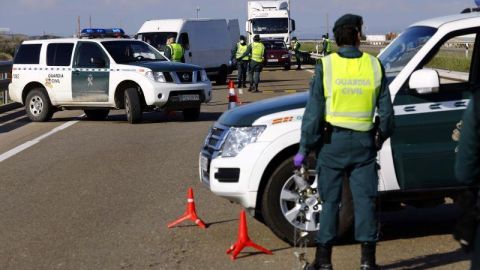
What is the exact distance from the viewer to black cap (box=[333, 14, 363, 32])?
5.89 m

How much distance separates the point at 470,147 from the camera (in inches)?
156

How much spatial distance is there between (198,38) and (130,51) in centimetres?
1284

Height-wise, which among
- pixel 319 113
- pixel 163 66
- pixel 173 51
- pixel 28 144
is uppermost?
pixel 319 113

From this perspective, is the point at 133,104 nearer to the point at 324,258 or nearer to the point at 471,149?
the point at 324,258

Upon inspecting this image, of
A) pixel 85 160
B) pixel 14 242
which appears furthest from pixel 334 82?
pixel 85 160

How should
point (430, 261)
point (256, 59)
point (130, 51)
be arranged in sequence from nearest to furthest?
point (430, 261) < point (130, 51) < point (256, 59)

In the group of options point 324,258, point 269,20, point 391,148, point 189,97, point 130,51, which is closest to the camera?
point 324,258

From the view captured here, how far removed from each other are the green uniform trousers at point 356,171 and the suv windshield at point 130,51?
13898 millimetres

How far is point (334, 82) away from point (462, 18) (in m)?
2.16

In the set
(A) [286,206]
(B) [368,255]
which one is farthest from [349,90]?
(A) [286,206]

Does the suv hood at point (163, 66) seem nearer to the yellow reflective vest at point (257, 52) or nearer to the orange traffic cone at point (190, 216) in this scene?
the yellow reflective vest at point (257, 52)

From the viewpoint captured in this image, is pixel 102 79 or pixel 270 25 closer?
pixel 102 79

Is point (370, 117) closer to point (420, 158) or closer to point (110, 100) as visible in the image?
point (420, 158)

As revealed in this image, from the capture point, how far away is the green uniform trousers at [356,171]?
19.3 ft
